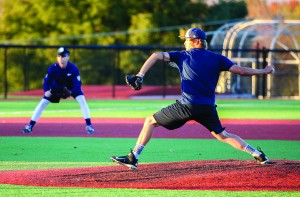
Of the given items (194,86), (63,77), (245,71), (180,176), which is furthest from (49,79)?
(180,176)

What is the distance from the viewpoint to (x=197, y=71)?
10953 millimetres

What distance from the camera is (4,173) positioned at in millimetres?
10852

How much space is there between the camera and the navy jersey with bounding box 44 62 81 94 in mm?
17438

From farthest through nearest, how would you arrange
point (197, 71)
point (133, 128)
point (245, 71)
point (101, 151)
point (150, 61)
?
1. point (133, 128)
2. point (101, 151)
3. point (245, 71)
4. point (197, 71)
5. point (150, 61)

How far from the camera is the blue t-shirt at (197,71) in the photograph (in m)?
11.0

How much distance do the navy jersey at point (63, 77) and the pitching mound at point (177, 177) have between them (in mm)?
6344

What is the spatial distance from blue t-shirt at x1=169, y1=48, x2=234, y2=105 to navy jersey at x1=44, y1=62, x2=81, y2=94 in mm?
6720

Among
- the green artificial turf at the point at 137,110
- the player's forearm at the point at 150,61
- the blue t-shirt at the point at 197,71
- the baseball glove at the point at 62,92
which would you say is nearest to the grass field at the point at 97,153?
the baseball glove at the point at 62,92

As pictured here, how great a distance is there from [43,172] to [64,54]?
6563 mm

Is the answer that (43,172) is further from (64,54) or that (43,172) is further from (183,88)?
(64,54)

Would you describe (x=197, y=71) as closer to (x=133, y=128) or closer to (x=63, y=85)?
(x=63, y=85)

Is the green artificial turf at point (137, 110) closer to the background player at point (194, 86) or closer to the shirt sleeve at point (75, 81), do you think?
the shirt sleeve at point (75, 81)

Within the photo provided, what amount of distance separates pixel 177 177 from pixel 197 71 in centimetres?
150

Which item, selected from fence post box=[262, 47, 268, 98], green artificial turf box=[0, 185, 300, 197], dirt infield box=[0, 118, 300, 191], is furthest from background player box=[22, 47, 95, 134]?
fence post box=[262, 47, 268, 98]
